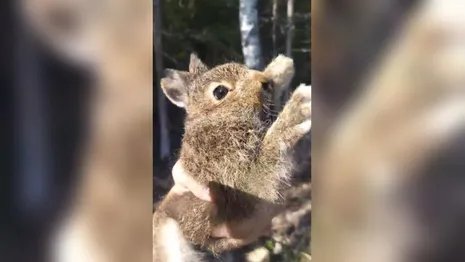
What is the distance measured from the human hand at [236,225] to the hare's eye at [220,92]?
0.55 feet

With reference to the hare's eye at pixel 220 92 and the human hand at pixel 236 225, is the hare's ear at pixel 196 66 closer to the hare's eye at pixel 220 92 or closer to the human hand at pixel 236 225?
the hare's eye at pixel 220 92

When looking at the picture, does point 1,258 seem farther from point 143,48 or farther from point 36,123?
point 143,48

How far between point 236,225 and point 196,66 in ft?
1.16

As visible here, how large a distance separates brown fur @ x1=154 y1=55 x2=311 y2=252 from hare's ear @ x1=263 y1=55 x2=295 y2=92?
0.6 inches

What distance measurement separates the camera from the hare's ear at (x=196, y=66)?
1.24 m

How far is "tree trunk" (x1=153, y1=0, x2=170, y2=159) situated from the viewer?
1.24 metres

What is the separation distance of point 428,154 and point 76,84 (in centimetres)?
77

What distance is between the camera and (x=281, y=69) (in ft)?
A: 4.07

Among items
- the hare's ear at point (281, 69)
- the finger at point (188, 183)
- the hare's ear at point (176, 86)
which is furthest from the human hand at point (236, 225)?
the hare's ear at point (281, 69)

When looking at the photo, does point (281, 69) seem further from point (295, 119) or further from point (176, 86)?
point (176, 86)

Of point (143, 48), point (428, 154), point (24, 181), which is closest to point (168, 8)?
point (143, 48)

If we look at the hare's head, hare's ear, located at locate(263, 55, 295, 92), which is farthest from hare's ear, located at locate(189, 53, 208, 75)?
hare's ear, located at locate(263, 55, 295, 92)

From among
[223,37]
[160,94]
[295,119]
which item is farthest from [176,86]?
[295,119]

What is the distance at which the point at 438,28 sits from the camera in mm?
1228
